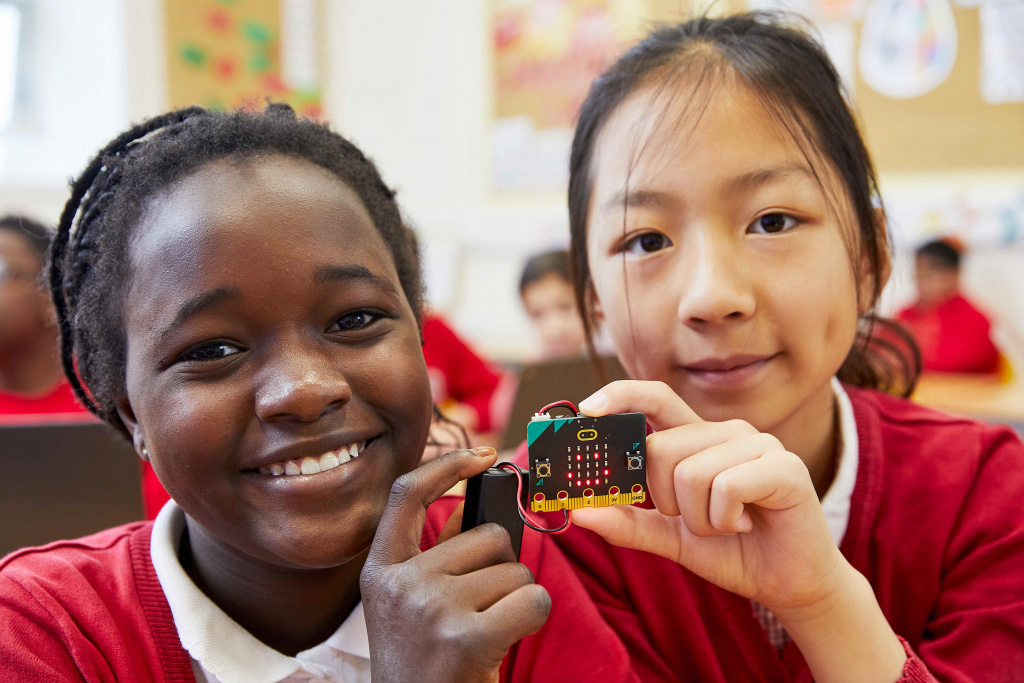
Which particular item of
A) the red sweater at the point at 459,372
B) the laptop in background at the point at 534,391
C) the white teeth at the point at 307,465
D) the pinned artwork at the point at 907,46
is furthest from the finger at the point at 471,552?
the pinned artwork at the point at 907,46

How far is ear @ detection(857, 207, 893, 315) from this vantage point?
94cm

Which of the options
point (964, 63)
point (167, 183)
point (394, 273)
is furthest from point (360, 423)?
point (964, 63)

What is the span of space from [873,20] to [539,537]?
311cm

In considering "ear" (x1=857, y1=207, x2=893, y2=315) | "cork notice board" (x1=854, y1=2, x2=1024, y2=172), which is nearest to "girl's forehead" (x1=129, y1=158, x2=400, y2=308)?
"ear" (x1=857, y1=207, x2=893, y2=315)

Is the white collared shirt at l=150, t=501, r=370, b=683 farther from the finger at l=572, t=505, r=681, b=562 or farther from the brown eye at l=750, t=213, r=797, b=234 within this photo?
the brown eye at l=750, t=213, r=797, b=234

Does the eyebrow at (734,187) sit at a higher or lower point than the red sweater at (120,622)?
higher

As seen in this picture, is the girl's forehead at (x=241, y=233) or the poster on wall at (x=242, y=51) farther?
the poster on wall at (x=242, y=51)

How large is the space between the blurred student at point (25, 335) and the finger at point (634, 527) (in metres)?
1.54

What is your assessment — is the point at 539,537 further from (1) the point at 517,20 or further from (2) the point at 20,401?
(1) the point at 517,20

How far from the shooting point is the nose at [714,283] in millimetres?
767

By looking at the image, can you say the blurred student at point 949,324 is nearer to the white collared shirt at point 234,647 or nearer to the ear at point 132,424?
the white collared shirt at point 234,647

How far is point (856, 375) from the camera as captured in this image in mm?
1234

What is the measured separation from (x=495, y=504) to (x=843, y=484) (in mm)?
522

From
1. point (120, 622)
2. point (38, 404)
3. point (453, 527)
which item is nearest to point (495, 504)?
point (453, 527)
